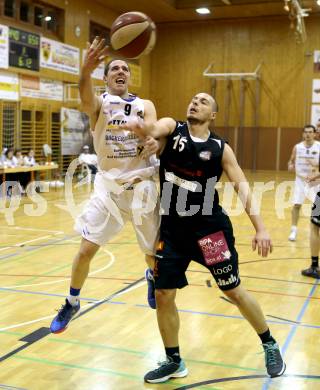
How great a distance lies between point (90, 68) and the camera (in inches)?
147

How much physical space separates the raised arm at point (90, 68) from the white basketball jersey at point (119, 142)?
21 centimetres

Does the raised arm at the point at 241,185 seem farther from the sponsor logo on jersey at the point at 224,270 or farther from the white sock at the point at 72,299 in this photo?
the white sock at the point at 72,299

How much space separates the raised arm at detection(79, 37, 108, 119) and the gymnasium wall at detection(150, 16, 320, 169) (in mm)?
22251

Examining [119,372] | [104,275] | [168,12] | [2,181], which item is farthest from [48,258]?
[168,12]

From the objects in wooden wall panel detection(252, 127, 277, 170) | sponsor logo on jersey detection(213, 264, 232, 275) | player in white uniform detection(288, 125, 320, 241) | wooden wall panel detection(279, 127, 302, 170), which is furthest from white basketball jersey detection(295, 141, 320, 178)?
wooden wall panel detection(252, 127, 277, 170)

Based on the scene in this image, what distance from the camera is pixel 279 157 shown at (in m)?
25.8

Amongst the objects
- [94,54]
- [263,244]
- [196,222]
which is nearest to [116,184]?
[196,222]

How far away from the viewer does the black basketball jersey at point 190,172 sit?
391cm

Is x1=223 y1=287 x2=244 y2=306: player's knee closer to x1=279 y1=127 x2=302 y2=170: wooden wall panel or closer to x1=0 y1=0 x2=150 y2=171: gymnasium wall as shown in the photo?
x1=0 y1=0 x2=150 y2=171: gymnasium wall

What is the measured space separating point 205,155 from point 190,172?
0.16 metres

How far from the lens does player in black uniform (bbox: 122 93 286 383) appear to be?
3.91 meters

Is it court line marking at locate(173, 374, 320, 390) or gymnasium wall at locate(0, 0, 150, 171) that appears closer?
court line marking at locate(173, 374, 320, 390)

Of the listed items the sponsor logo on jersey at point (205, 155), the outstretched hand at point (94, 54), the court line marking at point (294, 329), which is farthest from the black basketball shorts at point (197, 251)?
the outstretched hand at point (94, 54)

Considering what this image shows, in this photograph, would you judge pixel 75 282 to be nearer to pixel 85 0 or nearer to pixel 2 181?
pixel 2 181
